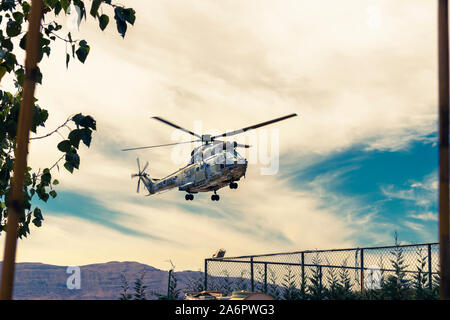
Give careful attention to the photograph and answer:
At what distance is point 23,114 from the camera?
6875 millimetres

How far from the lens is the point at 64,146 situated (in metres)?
10.3

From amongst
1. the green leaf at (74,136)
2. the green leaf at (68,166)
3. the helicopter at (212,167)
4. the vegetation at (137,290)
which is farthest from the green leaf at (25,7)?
the helicopter at (212,167)

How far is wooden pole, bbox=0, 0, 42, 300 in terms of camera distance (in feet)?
21.3

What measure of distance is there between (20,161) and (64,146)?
3.63 meters

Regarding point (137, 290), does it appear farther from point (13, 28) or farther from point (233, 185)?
point (233, 185)

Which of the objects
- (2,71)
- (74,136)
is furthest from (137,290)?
(2,71)

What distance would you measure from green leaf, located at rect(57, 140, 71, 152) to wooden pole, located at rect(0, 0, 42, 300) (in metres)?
3.22

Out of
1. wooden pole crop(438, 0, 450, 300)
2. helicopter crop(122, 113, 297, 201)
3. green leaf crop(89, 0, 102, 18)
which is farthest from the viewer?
helicopter crop(122, 113, 297, 201)

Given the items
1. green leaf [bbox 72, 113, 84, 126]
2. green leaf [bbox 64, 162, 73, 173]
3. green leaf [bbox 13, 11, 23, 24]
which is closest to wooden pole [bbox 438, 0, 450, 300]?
green leaf [bbox 72, 113, 84, 126]

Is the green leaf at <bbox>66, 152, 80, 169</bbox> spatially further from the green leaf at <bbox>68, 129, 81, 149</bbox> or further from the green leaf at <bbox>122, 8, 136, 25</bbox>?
the green leaf at <bbox>122, 8, 136, 25</bbox>

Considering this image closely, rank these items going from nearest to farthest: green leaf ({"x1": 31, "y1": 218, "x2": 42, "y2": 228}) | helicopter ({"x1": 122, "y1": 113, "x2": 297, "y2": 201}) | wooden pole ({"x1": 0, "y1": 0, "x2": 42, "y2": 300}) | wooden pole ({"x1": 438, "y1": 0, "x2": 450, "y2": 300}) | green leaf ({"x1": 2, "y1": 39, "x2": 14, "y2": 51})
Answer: wooden pole ({"x1": 0, "y1": 0, "x2": 42, "y2": 300}) → wooden pole ({"x1": 438, "y1": 0, "x2": 450, "y2": 300}) → green leaf ({"x1": 2, "y1": 39, "x2": 14, "y2": 51}) → green leaf ({"x1": 31, "y1": 218, "x2": 42, "y2": 228}) → helicopter ({"x1": 122, "y1": 113, "x2": 297, "y2": 201})
